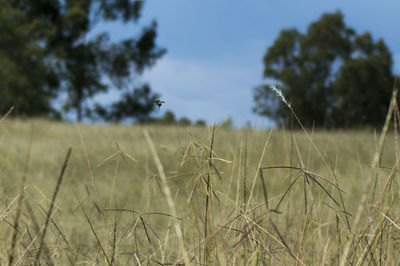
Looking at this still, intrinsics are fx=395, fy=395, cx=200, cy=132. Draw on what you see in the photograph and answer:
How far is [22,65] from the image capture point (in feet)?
66.1

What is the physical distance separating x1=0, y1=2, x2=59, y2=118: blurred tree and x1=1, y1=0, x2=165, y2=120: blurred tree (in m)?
0.66

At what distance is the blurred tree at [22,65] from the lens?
18828 mm

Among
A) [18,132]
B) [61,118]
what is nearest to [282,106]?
[18,132]

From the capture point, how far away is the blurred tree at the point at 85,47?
68.5 ft

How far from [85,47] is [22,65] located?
3283 mm

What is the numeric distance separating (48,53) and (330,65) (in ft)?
49.7

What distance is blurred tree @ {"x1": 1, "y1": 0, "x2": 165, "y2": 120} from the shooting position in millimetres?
20891

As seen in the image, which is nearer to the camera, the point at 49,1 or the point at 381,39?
the point at 381,39

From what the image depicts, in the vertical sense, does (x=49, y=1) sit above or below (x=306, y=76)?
above

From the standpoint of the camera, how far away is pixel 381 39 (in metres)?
17.7

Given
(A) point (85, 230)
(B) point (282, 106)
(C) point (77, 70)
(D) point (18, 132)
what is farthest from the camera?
(C) point (77, 70)

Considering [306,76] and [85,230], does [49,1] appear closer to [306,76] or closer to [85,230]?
[306,76]

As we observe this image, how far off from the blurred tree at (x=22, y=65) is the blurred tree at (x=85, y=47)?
0.66 metres

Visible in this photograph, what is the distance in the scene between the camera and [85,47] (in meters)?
21.0
